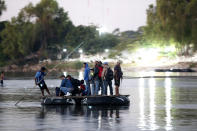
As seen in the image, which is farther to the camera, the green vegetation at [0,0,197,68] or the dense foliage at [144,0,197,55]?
the green vegetation at [0,0,197,68]

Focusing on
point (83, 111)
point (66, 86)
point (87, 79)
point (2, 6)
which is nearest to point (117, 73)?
point (87, 79)

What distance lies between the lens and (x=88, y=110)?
30031 mm

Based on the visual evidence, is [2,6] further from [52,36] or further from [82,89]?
[82,89]

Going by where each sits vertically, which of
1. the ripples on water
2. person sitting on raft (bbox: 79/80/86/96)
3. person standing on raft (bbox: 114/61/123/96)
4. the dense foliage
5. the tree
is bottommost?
the ripples on water

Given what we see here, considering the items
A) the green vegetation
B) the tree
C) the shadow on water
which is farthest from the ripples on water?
the tree

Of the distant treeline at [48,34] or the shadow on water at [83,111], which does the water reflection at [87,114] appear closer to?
the shadow on water at [83,111]

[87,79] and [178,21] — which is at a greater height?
[178,21]

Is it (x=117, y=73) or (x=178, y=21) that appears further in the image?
(x=178, y=21)

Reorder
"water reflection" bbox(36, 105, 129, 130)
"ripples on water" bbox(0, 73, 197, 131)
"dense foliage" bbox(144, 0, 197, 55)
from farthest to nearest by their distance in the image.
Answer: "dense foliage" bbox(144, 0, 197, 55)
"water reflection" bbox(36, 105, 129, 130)
"ripples on water" bbox(0, 73, 197, 131)

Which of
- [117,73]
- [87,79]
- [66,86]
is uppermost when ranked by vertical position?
[117,73]

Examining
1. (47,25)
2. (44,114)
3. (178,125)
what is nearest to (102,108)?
(44,114)

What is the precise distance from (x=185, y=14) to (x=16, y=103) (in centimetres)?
9760

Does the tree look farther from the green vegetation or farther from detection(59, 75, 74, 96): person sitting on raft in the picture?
detection(59, 75, 74, 96): person sitting on raft

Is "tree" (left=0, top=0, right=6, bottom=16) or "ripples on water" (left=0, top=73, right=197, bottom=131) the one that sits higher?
"tree" (left=0, top=0, right=6, bottom=16)
